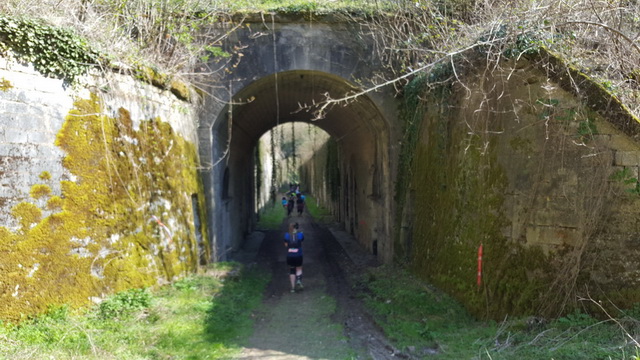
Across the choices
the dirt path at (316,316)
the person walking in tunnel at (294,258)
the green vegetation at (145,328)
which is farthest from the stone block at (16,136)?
the person walking in tunnel at (294,258)

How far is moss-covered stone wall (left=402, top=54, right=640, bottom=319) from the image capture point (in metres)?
4.91

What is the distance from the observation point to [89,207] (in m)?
6.03

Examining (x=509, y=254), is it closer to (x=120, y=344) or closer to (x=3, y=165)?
(x=120, y=344)

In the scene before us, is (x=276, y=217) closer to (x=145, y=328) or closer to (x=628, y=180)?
(x=145, y=328)

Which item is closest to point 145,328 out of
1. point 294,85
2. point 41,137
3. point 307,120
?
point 41,137

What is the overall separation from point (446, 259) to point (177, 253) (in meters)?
5.02

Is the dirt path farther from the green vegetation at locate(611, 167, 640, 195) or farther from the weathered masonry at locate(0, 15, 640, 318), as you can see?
the green vegetation at locate(611, 167, 640, 195)

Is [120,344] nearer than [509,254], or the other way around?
[120,344]

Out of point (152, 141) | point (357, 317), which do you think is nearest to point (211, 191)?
point (152, 141)

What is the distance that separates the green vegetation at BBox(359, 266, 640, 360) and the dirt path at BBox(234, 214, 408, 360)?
0.39 m

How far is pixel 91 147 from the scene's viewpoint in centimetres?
617

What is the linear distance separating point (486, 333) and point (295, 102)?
9.91m

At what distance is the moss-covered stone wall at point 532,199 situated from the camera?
491 cm

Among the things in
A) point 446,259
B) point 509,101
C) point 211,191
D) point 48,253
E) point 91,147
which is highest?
point 509,101
